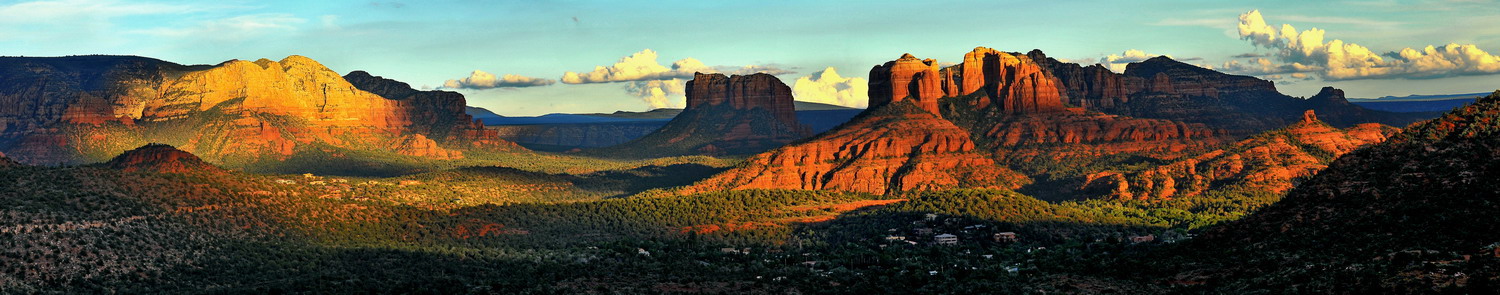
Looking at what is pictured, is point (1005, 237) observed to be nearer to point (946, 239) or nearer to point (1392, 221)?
point (946, 239)

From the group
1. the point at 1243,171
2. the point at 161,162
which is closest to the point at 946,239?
the point at 1243,171

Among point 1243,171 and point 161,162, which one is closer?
point 161,162

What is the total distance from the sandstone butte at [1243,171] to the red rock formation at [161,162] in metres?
111

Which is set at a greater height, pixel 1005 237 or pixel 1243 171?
pixel 1243 171

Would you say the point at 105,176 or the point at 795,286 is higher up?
the point at 105,176

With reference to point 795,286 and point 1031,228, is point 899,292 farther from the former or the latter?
point 1031,228

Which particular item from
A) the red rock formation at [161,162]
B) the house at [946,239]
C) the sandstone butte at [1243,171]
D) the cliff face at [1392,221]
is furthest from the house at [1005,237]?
the red rock formation at [161,162]

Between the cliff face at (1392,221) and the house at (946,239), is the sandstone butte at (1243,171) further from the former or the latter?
the cliff face at (1392,221)

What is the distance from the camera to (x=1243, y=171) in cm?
18888

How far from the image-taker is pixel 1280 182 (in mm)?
180250

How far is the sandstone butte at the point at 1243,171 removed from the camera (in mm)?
183000

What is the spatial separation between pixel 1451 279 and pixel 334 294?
64.4 metres

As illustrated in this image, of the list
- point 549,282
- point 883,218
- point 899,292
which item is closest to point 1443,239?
point 899,292

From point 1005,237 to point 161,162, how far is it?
298 ft
